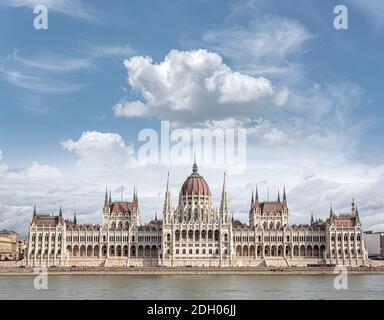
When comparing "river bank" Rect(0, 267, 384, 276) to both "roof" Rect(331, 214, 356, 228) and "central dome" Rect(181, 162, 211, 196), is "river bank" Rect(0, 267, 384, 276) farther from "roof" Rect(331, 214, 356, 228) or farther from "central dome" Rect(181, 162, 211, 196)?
"central dome" Rect(181, 162, 211, 196)

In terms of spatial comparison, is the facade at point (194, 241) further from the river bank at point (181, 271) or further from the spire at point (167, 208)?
the river bank at point (181, 271)

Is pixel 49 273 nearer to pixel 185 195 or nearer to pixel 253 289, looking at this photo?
pixel 185 195

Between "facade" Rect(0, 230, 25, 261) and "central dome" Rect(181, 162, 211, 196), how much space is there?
45580 mm

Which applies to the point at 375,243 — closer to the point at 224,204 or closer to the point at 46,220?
the point at 224,204

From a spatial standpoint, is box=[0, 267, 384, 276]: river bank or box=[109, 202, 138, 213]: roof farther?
box=[109, 202, 138, 213]: roof

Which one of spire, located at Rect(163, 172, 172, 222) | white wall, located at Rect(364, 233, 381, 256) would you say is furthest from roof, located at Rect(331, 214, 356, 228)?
spire, located at Rect(163, 172, 172, 222)

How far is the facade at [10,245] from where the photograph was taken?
149250mm

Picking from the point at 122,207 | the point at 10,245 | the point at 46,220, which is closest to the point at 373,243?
the point at 122,207

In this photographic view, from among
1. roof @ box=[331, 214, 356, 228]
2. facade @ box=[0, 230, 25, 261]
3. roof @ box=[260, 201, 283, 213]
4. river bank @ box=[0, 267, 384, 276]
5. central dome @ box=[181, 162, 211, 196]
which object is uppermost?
central dome @ box=[181, 162, 211, 196]

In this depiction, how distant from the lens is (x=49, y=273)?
4117 inches

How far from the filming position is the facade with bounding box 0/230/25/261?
490ft

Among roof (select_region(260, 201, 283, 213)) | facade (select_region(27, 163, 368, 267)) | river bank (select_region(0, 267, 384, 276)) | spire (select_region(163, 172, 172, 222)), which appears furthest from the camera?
roof (select_region(260, 201, 283, 213))

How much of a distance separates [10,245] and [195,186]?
2185 inches
